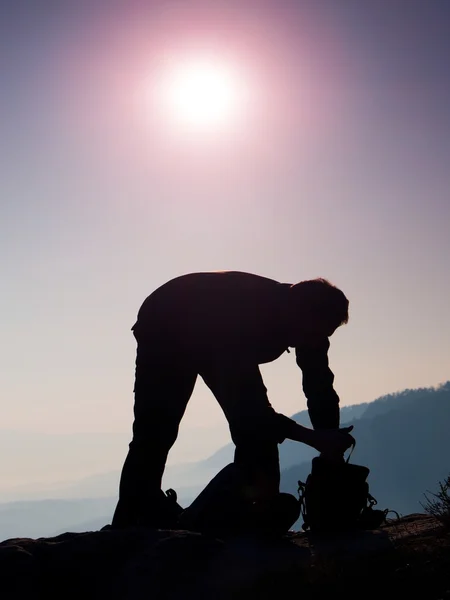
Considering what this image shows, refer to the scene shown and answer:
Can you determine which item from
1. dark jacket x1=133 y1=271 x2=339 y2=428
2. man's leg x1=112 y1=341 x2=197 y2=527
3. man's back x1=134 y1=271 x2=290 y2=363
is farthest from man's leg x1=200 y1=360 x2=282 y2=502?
man's leg x1=112 y1=341 x2=197 y2=527

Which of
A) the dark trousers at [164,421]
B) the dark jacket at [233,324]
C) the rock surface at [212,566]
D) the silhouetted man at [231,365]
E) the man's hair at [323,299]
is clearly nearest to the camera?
the rock surface at [212,566]

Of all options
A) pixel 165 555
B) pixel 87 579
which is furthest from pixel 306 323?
pixel 87 579

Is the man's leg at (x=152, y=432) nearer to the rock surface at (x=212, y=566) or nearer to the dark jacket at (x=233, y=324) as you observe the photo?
the dark jacket at (x=233, y=324)

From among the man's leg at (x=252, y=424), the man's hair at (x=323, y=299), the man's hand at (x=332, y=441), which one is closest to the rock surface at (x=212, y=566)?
the man's leg at (x=252, y=424)

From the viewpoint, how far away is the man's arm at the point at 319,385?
6.89 meters

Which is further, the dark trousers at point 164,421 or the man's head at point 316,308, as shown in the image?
the man's head at point 316,308

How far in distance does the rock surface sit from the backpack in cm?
88

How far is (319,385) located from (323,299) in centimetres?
127

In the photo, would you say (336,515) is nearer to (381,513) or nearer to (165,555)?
(381,513)

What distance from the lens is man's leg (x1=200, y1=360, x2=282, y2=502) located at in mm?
5688

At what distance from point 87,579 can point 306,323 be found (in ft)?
9.29

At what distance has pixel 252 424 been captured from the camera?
5.70 meters

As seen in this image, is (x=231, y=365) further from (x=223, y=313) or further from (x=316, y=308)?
(x=316, y=308)

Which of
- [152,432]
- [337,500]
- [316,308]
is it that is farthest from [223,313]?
[337,500]
